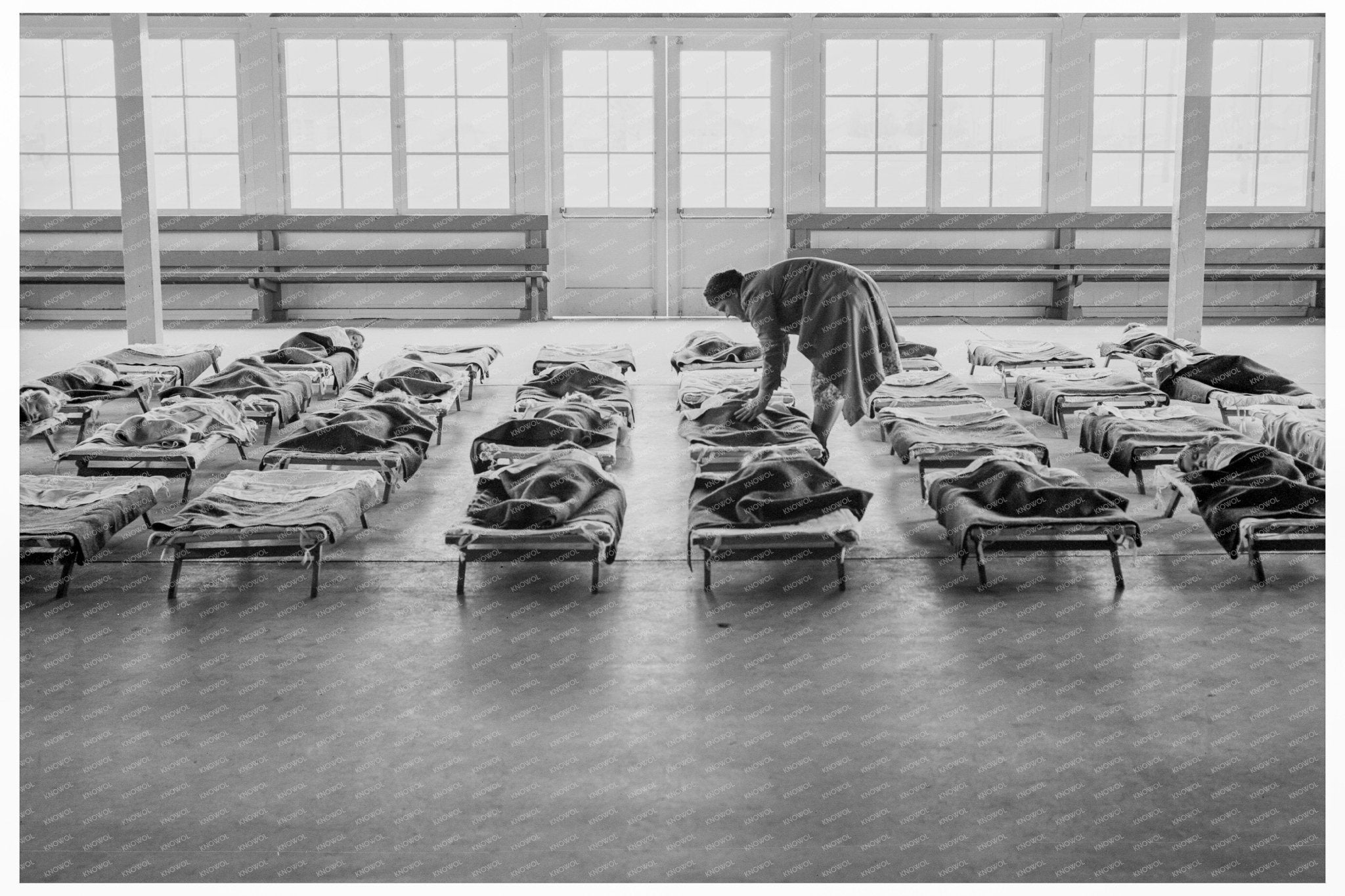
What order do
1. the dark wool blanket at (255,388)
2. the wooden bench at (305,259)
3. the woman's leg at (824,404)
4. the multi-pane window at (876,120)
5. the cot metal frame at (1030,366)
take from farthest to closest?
1. the multi-pane window at (876,120)
2. the wooden bench at (305,259)
3. the cot metal frame at (1030,366)
4. the dark wool blanket at (255,388)
5. the woman's leg at (824,404)

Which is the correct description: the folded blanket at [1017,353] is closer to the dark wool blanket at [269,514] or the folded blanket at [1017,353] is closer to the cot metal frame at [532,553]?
the cot metal frame at [532,553]

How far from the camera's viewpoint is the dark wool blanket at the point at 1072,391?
7566 millimetres

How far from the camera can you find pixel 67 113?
46.0 feet

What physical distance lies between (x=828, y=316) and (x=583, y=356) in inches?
120

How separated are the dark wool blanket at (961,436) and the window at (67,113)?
1070 centimetres

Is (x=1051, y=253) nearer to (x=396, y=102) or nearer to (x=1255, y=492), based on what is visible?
(x=396, y=102)

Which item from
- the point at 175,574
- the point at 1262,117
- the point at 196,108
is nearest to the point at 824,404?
the point at 175,574

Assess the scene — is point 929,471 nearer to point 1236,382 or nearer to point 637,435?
point 637,435

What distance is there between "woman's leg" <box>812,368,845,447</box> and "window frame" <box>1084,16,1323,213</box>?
29.2ft

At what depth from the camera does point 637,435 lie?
7734 mm

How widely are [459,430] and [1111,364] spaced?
203 inches

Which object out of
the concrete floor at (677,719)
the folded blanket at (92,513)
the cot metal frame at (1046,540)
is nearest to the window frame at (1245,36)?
the concrete floor at (677,719)

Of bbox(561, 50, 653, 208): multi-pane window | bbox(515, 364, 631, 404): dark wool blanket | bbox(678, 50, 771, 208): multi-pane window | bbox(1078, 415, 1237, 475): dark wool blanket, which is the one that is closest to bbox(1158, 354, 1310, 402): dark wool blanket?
bbox(1078, 415, 1237, 475): dark wool blanket

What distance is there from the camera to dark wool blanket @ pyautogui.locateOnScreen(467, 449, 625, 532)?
479 cm
